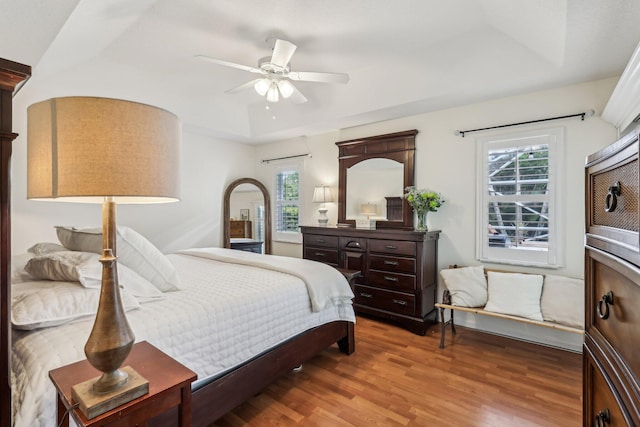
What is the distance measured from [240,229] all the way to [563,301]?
4160mm

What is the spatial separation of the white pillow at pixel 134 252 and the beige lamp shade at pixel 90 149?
38.0 inches

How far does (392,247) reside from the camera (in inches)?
131

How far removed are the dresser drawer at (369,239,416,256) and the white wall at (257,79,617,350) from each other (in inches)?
20.3

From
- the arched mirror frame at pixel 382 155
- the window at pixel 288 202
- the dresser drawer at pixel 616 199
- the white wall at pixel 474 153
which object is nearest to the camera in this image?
the dresser drawer at pixel 616 199

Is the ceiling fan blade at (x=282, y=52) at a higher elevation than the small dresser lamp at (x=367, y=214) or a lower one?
higher

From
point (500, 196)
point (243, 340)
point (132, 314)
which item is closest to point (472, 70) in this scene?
point (500, 196)

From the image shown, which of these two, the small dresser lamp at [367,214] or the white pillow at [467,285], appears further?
the small dresser lamp at [367,214]

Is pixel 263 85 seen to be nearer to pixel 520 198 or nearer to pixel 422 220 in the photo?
pixel 422 220

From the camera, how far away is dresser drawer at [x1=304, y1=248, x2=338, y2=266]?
3830mm

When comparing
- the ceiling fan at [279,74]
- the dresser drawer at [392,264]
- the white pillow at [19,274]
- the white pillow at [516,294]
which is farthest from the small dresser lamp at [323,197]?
the white pillow at [19,274]

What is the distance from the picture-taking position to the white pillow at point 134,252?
1.73m

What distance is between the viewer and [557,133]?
9.25 ft

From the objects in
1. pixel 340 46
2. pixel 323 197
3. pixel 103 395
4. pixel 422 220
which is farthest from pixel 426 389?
pixel 340 46

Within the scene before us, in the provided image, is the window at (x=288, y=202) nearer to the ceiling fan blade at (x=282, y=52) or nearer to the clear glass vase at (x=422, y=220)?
the clear glass vase at (x=422, y=220)
